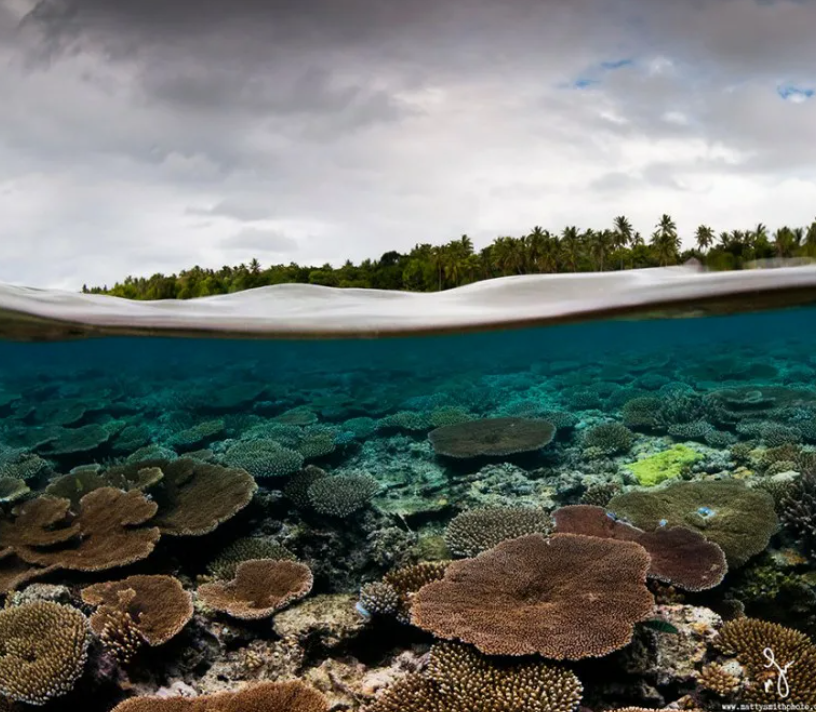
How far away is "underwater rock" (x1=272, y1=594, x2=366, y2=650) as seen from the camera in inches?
237

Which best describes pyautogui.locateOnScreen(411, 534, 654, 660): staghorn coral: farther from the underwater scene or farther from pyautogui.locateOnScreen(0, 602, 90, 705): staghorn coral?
pyautogui.locateOnScreen(0, 602, 90, 705): staghorn coral

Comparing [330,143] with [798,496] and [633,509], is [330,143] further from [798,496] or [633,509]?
[798,496]

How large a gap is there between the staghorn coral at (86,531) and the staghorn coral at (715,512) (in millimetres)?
6676

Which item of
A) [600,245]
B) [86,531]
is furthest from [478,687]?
[600,245]

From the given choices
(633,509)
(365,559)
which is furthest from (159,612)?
(633,509)

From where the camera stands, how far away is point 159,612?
20.2 ft

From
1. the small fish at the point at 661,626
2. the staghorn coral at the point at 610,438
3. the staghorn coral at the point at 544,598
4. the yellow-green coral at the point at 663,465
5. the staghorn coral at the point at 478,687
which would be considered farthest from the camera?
the staghorn coral at the point at 610,438

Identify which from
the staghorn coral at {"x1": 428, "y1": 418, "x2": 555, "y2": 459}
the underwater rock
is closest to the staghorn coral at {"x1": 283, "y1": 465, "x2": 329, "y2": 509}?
the staghorn coral at {"x1": 428, "y1": 418, "x2": 555, "y2": 459}

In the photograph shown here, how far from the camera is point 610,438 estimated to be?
12.3 metres

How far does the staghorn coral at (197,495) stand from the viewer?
27.5 ft

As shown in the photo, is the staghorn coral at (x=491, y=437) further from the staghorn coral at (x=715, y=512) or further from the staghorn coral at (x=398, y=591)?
the staghorn coral at (x=398, y=591)

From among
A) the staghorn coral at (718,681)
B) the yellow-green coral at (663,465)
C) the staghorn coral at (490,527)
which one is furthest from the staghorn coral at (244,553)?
the yellow-green coral at (663,465)

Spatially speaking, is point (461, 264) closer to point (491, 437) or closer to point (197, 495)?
point (491, 437)

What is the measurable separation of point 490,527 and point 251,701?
3.91m
